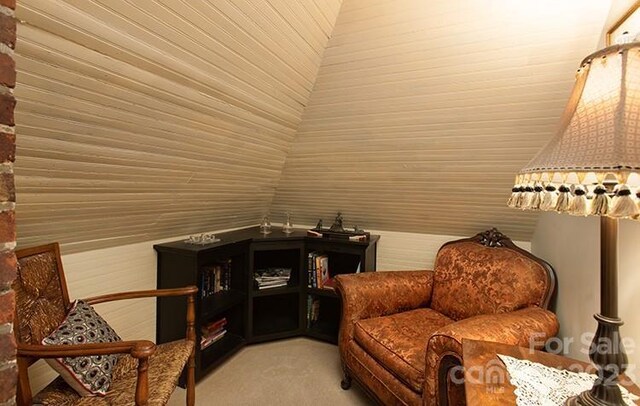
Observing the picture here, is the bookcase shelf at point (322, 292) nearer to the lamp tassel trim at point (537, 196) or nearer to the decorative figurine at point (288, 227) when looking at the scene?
the decorative figurine at point (288, 227)

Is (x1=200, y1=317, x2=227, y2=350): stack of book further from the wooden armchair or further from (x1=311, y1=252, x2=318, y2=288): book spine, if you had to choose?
(x1=311, y1=252, x2=318, y2=288): book spine

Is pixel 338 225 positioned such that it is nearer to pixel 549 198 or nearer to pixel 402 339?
pixel 402 339

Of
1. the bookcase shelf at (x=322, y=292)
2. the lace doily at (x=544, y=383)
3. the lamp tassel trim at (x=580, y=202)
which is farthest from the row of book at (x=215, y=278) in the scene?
the lamp tassel trim at (x=580, y=202)

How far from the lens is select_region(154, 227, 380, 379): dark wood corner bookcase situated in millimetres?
1972

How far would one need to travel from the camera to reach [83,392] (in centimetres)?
121

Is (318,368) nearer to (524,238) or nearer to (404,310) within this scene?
(404,310)

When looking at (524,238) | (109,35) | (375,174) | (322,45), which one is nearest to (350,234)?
(375,174)

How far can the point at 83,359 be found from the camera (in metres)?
1.23

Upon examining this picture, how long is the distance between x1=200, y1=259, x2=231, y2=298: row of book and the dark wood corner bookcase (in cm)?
3

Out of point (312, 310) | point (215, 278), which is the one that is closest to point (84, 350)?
point (215, 278)

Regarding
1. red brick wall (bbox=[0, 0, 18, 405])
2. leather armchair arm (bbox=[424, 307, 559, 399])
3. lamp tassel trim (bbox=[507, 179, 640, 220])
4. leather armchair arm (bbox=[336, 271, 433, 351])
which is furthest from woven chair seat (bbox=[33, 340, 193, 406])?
lamp tassel trim (bbox=[507, 179, 640, 220])

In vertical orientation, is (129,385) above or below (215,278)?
below

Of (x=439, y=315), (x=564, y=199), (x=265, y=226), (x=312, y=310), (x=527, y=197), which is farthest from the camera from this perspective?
(x=265, y=226)

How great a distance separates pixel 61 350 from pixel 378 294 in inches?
58.9
